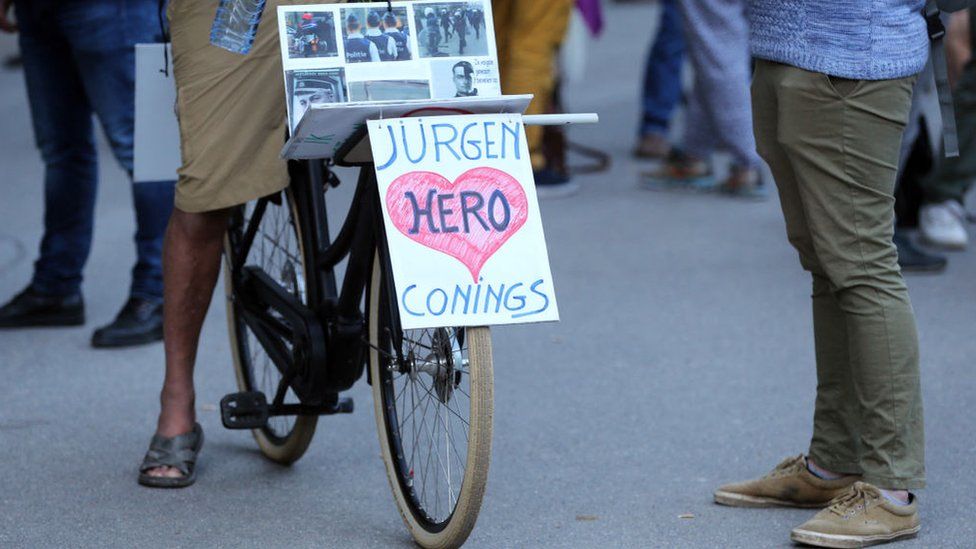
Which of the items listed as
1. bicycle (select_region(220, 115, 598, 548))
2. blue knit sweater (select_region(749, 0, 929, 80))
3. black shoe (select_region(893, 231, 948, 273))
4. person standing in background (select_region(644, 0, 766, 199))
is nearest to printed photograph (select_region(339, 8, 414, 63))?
bicycle (select_region(220, 115, 598, 548))

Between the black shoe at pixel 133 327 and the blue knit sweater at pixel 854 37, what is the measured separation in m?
2.70

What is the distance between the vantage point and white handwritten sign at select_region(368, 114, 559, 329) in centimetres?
304

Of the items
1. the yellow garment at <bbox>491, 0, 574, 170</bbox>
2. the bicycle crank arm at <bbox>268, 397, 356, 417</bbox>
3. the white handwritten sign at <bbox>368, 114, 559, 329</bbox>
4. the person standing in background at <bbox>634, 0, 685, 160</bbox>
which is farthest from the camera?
the person standing in background at <bbox>634, 0, 685, 160</bbox>

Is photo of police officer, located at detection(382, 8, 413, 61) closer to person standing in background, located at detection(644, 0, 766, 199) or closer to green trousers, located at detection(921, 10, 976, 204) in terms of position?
green trousers, located at detection(921, 10, 976, 204)

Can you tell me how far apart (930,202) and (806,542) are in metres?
3.46

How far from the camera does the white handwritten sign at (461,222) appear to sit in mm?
3043

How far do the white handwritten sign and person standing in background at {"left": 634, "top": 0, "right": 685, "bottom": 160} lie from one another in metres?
5.71

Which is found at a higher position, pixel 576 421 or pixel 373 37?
pixel 373 37

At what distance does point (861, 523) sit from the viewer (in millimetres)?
3385

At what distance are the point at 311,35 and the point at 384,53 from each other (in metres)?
0.16

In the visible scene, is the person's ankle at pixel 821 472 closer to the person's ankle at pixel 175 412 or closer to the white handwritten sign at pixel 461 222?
the white handwritten sign at pixel 461 222

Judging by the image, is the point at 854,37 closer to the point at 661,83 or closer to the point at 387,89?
the point at 387,89

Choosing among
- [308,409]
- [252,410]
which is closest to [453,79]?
[308,409]

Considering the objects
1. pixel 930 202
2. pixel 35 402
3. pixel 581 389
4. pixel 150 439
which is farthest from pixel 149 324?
pixel 930 202
